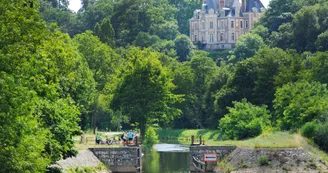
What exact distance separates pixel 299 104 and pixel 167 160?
1411 cm

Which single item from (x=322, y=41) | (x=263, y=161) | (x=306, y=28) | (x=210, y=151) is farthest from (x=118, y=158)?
(x=306, y=28)

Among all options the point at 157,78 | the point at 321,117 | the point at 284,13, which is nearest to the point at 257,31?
the point at 284,13

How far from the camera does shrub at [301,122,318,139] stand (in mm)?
68625

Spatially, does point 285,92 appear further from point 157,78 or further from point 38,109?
point 38,109

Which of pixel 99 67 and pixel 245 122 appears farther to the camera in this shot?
pixel 99 67

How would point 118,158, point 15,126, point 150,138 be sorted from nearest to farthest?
1. point 15,126
2. point 118,158
3. point 150,138

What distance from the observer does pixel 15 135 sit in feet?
138

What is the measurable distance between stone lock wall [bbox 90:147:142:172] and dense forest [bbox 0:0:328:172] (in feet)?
19.7

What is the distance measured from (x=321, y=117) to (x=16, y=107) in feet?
119

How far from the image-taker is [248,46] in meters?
178

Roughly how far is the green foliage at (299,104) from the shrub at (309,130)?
15.6 ft

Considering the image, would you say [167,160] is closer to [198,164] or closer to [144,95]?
[198,164]

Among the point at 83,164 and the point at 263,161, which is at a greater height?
the point at 263,161

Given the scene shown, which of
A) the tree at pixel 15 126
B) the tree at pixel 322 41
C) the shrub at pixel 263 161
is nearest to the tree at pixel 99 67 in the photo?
the tree at pixel 322 41
